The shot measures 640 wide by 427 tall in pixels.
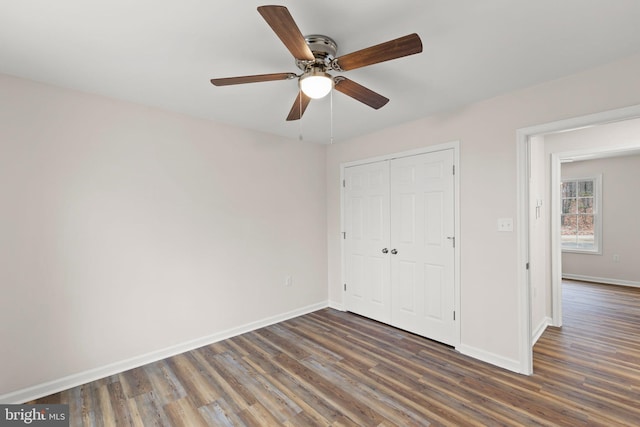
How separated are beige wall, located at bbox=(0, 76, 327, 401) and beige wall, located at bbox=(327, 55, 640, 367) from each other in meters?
2.12

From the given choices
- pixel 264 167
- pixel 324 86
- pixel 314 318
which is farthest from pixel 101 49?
pixel 314 318

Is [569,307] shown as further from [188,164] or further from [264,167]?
[188,164]

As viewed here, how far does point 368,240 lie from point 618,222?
5128 millimetres

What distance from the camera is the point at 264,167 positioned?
3600 mm

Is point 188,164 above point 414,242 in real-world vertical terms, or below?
above

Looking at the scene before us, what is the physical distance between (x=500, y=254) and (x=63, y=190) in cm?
376

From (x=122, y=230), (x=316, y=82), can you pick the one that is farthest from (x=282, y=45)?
(x=122, y=230)

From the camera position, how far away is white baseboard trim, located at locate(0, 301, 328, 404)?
2174mm

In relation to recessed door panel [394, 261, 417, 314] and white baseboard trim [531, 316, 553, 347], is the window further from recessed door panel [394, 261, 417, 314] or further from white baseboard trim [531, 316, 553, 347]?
recessed door panel [394, 261, 417, 314]

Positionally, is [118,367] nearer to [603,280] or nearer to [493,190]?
[493,190]

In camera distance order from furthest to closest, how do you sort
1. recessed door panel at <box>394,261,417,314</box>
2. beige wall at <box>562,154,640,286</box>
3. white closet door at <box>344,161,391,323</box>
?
beige wall at <box>562,154,640,286</box> < white closet door at <box>344,161,391,323</box> < recessed door panel at <box>394,261,417,314</box>

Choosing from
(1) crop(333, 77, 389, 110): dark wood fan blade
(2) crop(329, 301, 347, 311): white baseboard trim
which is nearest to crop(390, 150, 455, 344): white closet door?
(2) crop(329, 301, 347, 311): white baseboard trim

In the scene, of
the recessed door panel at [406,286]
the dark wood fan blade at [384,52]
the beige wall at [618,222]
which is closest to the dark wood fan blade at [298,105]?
the dark wood fan blade at [384,52]

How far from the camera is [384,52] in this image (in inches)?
56.5
